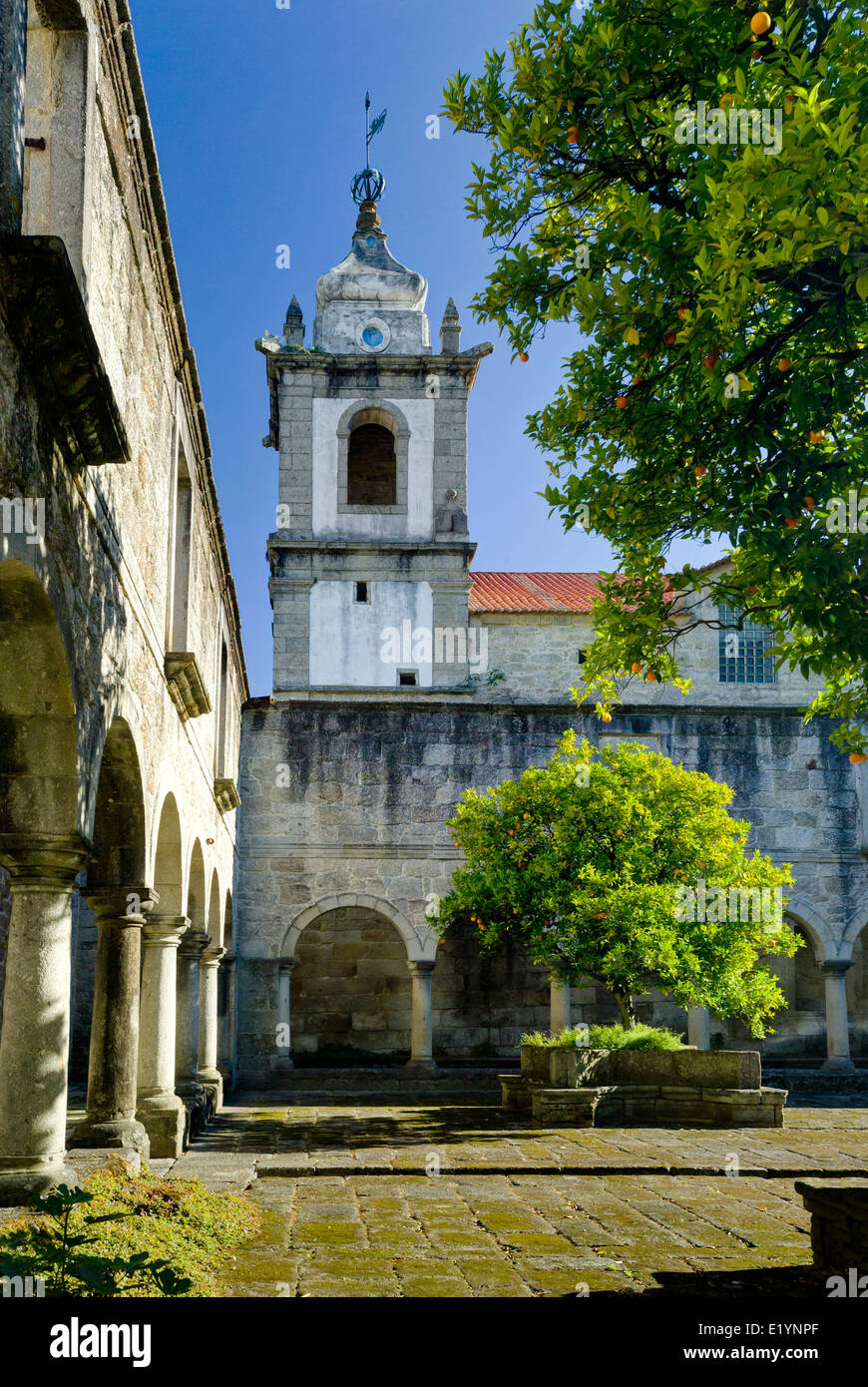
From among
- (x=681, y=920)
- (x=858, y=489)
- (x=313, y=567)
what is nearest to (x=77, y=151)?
(x=858, y=489)


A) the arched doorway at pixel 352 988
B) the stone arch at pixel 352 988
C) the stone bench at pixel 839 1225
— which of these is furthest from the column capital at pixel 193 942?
the stone arch at pixel 352 988

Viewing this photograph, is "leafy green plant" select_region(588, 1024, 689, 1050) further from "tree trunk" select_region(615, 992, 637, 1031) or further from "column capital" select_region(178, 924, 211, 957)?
"column capital" select_region(178, 924, 211, 957)

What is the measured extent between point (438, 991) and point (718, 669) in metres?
9.70

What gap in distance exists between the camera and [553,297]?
722 centimetres

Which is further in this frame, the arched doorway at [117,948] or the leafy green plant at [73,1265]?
the arched doorway at [117,948]

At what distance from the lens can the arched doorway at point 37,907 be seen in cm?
580

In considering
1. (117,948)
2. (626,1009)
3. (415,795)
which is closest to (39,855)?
(117,948)

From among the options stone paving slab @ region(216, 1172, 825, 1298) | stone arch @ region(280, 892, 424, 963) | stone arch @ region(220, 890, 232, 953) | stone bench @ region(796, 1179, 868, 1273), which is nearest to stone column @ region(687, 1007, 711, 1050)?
stone arch @ region(280, 892, 424, 963)

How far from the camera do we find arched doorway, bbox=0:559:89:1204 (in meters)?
5.80

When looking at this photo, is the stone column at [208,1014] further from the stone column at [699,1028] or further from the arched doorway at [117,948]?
the stone column at [699,1028]

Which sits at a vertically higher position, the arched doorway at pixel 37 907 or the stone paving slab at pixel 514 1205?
the arched doorway at pixel 37 907

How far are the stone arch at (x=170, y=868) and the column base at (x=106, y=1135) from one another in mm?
2320

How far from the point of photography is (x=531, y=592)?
29.8 m
